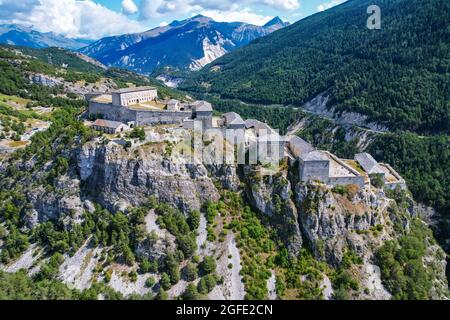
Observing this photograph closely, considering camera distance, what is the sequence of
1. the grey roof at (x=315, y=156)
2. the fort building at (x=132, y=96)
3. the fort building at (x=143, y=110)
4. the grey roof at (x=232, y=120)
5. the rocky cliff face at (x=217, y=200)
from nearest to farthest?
the rocky cliff face at (x=217, y=200), the grey roof at (x=315, y=156), the grey roof at (x=232, y=120), the fort building at (x=143, y=110), the fort building at (x=132, y=96)

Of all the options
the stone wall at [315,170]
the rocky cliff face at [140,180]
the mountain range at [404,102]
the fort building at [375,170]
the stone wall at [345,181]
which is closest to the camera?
the stone wall at [315,170]

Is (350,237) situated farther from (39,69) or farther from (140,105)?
(39,69)

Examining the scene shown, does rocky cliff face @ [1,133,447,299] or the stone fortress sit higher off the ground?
the stone fortress

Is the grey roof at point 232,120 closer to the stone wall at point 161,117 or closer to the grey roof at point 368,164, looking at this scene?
the stone wall at point 161,117

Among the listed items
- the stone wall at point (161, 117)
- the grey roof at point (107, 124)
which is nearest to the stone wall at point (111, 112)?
the stone wall at point (161, 117)

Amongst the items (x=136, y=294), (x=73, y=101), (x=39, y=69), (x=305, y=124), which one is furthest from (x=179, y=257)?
(x=39, y=69)

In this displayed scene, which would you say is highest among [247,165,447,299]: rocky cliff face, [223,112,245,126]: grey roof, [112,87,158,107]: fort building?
[112,87,158,107]: fort building

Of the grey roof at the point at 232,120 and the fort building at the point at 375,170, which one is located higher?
the grey roof at the point at 232,120

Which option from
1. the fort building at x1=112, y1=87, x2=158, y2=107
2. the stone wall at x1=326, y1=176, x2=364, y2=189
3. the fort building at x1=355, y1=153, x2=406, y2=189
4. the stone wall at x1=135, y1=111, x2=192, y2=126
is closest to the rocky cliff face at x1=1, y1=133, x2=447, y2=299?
the stone wall at x1=326, y1=176, x2=364, y2=189

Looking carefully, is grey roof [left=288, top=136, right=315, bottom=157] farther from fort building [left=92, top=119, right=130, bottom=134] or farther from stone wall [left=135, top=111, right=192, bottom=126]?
fort building [left=92, top=119, right=130, bottom=134]
